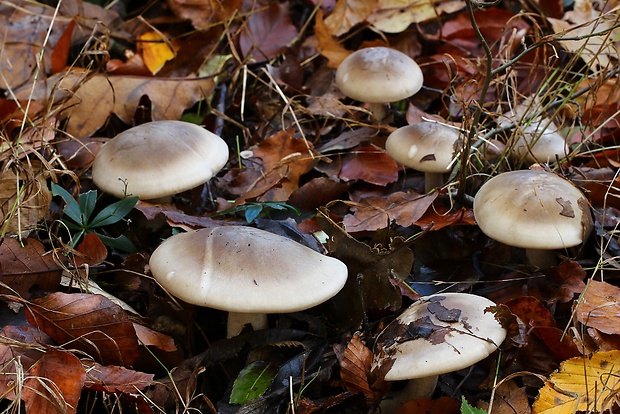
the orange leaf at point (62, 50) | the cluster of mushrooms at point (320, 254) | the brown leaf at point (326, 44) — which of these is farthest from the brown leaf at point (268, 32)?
the cluster of mushrooms at point (320, 254)

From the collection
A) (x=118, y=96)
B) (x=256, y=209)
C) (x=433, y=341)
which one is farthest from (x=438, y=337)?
(x=118, y=96)

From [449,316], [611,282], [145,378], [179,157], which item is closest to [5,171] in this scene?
[179,157]

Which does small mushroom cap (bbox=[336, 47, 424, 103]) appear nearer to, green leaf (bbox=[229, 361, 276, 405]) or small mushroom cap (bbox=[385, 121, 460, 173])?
small mushroom cap (bbox=[385, 121, 460, 173])

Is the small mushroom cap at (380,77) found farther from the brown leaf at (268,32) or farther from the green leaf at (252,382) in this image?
the green leaf at (252,382)

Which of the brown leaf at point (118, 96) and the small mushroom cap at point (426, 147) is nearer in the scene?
the small mushroom cap at point (426, 147)

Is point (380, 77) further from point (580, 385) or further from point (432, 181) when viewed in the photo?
point (580, 385)

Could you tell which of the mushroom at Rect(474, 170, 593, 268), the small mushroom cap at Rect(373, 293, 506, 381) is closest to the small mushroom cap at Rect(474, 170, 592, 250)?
the mushroom at Rect(474, 170, 593, 268)

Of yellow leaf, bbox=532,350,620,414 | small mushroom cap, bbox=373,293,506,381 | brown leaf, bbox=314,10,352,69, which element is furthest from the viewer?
brown leaf, bbox=314,10,352,69

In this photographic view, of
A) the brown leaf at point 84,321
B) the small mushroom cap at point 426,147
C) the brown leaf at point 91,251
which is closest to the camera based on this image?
the brown leaf at point 84,321
